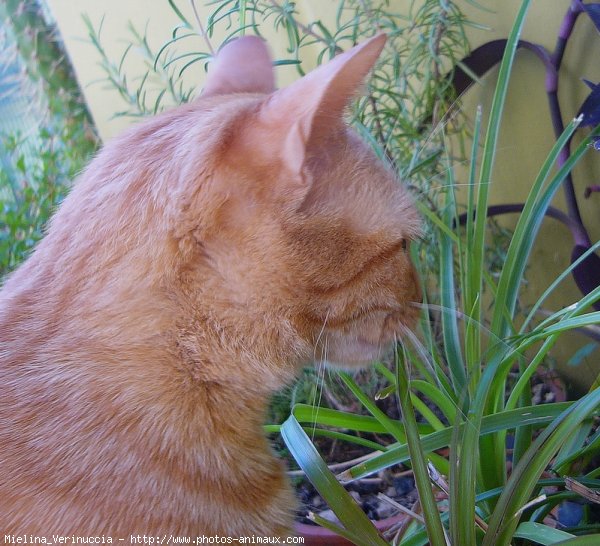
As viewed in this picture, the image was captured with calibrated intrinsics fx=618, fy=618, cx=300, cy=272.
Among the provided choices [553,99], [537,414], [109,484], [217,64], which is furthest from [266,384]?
[553,99]

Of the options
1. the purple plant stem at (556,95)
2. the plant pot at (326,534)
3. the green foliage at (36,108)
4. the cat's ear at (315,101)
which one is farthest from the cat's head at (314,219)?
the green foliage at (36,108)

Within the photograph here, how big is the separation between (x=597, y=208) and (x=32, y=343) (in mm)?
1068

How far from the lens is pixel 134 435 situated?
2.06 feet

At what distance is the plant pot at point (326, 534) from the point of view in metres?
0.98

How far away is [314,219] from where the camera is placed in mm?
633

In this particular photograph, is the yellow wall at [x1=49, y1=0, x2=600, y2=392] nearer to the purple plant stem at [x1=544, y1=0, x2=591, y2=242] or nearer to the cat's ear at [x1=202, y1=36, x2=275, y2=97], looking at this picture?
the purple plant stem at [x1=544, y1=0, x2=591, y2=242]

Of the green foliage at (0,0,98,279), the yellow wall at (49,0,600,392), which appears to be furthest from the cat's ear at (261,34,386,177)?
the green foliage at (0,0,98,279)

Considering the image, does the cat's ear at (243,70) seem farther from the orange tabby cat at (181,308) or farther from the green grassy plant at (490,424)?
the green grassy plant at (490,424)

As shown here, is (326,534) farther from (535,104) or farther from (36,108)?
(36,108)

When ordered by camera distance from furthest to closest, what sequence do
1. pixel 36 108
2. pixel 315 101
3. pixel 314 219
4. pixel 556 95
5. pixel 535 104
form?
pixel 36 108 < pixel 535 104 < pixel 556 95 < pixel 314 219 < pixel 315 101

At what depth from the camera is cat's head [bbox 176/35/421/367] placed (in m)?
0.55

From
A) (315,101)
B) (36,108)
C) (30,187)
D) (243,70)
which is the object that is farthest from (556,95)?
(36,108)

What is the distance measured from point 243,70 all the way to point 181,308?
350mm

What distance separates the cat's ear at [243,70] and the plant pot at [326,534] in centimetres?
66
